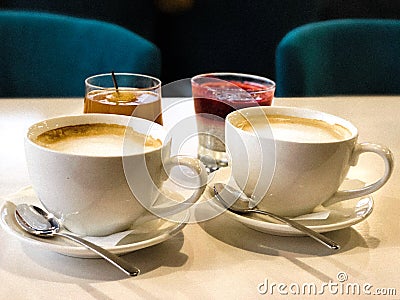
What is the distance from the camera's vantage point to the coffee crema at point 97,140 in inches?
22.4

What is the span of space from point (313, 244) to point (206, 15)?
1723 millimetres

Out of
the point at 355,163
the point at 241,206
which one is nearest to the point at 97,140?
the point at 241,206

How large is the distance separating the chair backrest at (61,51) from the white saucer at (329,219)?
950 millimetres

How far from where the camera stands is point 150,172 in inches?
21.6

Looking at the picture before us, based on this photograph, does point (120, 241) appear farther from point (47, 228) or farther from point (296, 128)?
point (296, 128)

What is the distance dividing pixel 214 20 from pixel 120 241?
176 centimetres

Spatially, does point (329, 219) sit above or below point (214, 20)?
above

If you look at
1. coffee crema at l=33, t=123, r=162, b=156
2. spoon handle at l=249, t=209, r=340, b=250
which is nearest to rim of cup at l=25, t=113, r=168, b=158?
coffee crema at l=33, t=123, r=162, b=156

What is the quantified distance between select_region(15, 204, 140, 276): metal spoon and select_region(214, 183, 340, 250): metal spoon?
0.48ft

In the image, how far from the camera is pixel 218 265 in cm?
55

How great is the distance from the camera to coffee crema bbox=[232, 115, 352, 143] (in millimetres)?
641

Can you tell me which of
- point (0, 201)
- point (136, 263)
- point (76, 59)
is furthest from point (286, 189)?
point (76, 59)

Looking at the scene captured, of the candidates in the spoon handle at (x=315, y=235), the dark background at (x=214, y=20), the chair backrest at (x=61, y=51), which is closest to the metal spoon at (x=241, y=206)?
the spoon handle at (x=315, y=235)

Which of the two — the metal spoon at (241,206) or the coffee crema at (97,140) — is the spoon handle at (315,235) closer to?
the metal spoon at (241,206)
